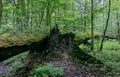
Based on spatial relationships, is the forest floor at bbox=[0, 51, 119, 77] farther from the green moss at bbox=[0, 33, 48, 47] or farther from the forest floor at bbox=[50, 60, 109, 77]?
the green moss at bbox=[0, 33, 48, 47]

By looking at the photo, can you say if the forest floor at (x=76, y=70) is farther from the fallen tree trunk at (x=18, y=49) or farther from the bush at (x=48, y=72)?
the fallen tree trunk at (x=18, y=49)

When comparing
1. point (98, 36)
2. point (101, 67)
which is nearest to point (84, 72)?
point (101, 67)

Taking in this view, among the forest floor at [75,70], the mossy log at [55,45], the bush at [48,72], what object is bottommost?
the forest floor at [75,70]

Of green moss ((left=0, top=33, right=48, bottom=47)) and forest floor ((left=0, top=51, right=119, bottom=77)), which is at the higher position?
green moss ((left=0, top=33, right=48, bottom=47))

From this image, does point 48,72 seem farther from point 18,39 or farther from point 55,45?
point 55,45

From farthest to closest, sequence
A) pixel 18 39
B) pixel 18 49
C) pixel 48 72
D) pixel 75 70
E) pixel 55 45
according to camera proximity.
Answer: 1. pixel 55 45
2. pixel 75 70
3. pixel 18 39
4. pixel 18 49
5. pixel 48 72

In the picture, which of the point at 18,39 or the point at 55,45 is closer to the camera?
the point at 18,39

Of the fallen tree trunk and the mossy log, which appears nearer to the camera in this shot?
the fallen tree trunk

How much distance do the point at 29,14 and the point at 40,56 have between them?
782cm

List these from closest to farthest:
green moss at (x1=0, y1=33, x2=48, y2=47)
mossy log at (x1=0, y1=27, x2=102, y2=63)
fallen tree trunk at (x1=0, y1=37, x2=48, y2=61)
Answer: fallen tree trunk at (x1=0, y1=37, x2=48, y2=61) → green moss at (x1=0, y1=33, x2=48, y2=47) → mossy log at (x1=0, y1=27, x2=102, y2=63)

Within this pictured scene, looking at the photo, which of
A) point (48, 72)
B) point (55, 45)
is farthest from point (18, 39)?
point (55, 45)

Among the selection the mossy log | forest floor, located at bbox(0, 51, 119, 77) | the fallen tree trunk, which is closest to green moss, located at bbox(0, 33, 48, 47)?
the fallen tree trunk

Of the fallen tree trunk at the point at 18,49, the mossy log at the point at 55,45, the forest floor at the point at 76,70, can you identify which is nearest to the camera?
the fallen tree trunk at the point at 18,49

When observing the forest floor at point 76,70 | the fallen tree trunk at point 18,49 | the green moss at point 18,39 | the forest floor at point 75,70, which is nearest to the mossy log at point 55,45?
the fallen tree trunk at point 18,49
